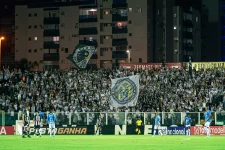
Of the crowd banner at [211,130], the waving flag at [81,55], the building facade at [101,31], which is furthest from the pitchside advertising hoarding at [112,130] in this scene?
the building facade at [101,31]

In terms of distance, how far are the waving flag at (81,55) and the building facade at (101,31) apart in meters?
40.5

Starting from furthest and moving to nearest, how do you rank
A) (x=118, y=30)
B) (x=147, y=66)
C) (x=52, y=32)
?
(x=52, y=32) < (x=118, y=30) < (x=147, y=66)

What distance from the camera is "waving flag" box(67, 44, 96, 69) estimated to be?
76.6 meters

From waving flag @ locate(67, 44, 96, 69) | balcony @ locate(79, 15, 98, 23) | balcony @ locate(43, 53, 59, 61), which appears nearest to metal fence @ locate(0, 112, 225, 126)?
waving flag @ locate(67, 44, 96, 69)

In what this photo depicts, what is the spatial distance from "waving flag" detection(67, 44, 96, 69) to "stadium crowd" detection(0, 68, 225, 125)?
1210 millimetres

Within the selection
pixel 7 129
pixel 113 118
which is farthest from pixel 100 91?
pixel 7 129

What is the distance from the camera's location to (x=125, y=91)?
6328 centimetres

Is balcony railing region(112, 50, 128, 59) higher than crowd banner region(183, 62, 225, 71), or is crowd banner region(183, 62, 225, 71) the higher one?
balcony railing region(112, 50, 128, 59)

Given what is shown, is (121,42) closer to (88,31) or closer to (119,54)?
(119,54)

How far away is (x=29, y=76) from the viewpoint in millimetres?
77438

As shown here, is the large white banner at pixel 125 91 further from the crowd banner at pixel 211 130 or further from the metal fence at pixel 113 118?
the crowd banner at pixel 211 130

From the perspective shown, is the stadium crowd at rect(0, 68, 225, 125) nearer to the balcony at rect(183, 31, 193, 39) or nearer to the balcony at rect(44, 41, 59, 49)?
the balcony at rect(44, 41, 59, 49)

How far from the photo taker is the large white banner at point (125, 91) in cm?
6200

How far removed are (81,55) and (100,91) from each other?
8161mm
